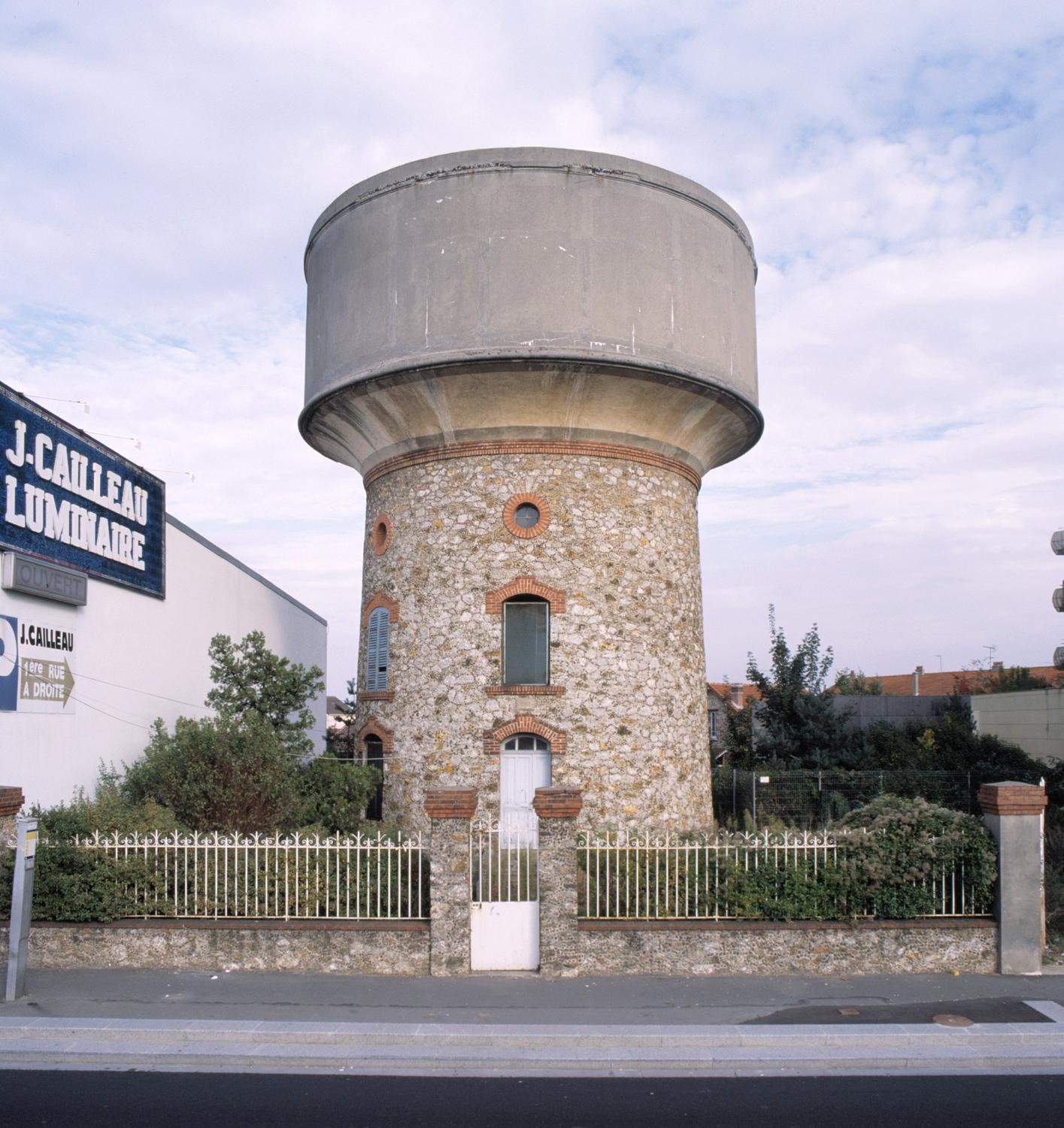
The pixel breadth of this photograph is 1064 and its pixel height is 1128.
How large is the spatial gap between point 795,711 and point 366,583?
36.9 feet

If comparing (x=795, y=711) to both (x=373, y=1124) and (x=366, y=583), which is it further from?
(x=373, y=1124)

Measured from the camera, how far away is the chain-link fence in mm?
21314

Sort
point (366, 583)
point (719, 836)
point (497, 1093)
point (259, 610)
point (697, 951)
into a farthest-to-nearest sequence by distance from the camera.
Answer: point (259, 610) < point (366, 583) < point (719, 836) < point (697, 951) < point (497, 1093)

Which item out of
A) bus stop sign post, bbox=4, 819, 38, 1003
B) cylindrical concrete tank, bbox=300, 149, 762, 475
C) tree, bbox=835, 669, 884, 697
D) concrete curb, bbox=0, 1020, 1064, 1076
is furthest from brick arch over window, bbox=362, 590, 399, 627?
tree, bbox=835, 669, 884, 697

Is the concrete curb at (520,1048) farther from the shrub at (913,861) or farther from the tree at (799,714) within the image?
the tree at (799,714)

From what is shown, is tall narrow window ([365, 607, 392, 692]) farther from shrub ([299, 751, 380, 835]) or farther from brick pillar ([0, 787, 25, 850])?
brick pillar ([0, 787, 25, 850])

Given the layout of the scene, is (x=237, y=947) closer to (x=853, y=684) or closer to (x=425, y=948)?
(x=425, y=948)

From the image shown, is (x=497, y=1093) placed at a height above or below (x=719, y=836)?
below

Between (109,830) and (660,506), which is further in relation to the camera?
(660,506)

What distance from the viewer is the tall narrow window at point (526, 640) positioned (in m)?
16.5

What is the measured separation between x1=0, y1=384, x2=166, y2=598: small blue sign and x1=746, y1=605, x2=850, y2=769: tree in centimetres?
1400

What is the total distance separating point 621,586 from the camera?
1666 cm

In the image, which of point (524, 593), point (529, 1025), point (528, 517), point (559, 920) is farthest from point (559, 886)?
point (528, 517)

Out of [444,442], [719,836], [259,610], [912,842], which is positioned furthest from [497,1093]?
[259,610]
